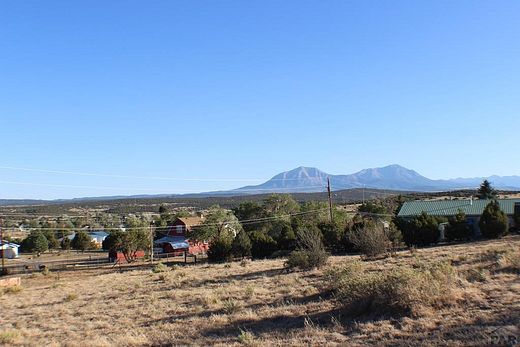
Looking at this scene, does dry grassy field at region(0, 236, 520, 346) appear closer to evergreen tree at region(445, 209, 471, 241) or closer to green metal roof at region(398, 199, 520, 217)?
evergreen tree at region(445, 209, 471, 241)

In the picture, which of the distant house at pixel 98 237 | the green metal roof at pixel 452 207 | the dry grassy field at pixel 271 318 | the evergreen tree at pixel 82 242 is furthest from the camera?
the distant house at pixel 98 237

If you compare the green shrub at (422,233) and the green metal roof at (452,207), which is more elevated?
the green metal roof at (452,207)

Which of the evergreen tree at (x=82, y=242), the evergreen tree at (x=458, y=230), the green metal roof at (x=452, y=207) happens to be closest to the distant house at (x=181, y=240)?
the evergreen tree at (x=82, y=242)

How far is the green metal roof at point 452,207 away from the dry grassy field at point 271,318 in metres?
32.8

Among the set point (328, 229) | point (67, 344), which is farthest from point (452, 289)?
point (328, 229)

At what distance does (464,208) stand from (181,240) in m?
36.6

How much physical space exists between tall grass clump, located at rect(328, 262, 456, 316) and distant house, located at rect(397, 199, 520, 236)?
38.3 metres

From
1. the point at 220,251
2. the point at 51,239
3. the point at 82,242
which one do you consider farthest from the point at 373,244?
the point at 51,239

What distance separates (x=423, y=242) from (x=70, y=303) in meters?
29.8

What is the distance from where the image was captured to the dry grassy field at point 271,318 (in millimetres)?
9258

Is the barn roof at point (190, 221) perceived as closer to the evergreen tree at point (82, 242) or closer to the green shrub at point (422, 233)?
the evergreen tree at point (82, 242)

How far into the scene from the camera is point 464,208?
2069 inches

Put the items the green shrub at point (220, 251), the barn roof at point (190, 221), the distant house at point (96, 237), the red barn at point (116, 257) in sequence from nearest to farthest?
the green shrub at point (220, 251) → the red barn at point (116, 257) → the barn roof at point (190, 221) → the distant house at point (96, 237)

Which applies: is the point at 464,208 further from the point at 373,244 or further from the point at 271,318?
the point at 271,318
